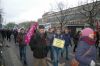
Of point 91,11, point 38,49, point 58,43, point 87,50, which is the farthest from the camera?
point 91,11

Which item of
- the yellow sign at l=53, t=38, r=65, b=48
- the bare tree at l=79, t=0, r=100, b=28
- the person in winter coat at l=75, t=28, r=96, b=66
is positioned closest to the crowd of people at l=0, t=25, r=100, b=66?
the person in winter coat at l=75, t=28, r=96, b=66

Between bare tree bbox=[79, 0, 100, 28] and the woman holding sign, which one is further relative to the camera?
bare tree bbox=[79, 0, 100, 28]

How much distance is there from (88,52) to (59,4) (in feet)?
281

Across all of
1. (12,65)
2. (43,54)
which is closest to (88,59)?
(43,54)

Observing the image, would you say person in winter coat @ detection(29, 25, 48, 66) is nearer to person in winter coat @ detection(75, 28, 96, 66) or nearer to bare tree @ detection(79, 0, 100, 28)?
person in winter coat @ detection(75, 28, 96, 66)

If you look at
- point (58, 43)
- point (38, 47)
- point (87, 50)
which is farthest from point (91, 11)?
point (87, 50)

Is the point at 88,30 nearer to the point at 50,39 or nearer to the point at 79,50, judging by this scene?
the point at 79,50

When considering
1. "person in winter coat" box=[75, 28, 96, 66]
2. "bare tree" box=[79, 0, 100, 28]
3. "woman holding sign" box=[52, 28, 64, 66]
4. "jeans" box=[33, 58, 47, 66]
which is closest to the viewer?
"person in winter coat" box=[75, 28, 96, 66]

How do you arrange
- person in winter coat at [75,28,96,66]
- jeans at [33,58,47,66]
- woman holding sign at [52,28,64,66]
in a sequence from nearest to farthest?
person in winter coat at [75,28,96,66], jeans at [33,58,47,66], woman holding sign at [52,28,64,66]

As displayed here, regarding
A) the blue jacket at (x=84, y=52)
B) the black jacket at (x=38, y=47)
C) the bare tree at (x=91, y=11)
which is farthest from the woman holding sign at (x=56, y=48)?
the bare tree at (x=91, y=11)

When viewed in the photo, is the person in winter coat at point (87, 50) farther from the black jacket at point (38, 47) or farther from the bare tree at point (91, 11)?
the bare tree at point (91, 11)

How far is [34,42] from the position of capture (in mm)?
8812

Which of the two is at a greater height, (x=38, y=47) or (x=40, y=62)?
(x=38, y=47)

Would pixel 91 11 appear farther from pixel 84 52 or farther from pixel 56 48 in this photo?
pixel 84 52
